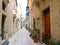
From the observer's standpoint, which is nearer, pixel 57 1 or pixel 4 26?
pixel 57 1

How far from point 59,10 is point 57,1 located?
0.36m

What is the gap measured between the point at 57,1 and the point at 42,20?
3.74 m

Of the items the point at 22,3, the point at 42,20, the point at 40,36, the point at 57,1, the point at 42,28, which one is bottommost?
the point at 40,36

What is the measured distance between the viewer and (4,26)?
825 cm

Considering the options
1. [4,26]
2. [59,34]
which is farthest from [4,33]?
[59,34]

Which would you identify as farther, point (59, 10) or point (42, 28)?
point (42, 28)

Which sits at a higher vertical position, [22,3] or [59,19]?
[22,3]

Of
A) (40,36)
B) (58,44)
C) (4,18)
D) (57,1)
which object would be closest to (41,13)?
(40,36)

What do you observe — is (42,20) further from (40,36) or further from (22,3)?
(22,3)

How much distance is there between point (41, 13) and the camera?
27.9ft

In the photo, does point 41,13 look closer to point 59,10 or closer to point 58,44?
point 59,10

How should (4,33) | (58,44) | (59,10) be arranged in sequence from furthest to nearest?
1. (4,33)
2. (59,10)
3. (58,44)

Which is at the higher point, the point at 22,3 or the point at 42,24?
the point at 22,3

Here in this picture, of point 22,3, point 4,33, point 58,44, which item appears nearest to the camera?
point 58,44
